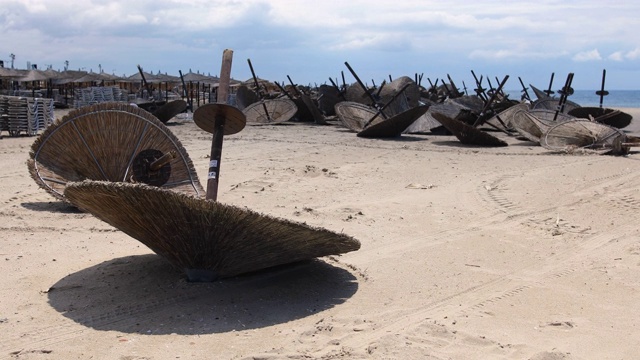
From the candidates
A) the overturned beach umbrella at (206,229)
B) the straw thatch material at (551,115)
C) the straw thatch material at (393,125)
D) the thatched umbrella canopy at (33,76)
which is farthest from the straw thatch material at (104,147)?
the thatched umbrella canopy at (33,76)

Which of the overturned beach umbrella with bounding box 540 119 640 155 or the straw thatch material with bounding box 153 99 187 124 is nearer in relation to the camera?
the overturned beach umbrella with bounding box 540 119 640 155

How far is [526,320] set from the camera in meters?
3.67

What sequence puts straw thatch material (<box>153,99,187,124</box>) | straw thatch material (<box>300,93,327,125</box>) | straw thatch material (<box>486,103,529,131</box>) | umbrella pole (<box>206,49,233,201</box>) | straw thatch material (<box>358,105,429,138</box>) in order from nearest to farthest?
umbrella pole (<box>206,49,233,201</box>), straw thatch material (<box>358,105,429,138</box>), straw thatch material (<box>486,103,529,131</box>), straw thatch material (<box>153,99,187,124</box>), straw thatch material (<box>300,93,327,125</box>)

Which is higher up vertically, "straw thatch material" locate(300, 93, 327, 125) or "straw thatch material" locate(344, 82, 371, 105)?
"straw thatch material" locate(344, 82, 371, 105)

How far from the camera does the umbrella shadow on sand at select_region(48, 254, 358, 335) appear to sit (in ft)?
11.7

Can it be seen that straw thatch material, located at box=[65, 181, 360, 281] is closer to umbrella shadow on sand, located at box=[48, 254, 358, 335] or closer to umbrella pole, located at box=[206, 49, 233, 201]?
umbrella shadow on sand, located at box=[48, 254, 358, 335]

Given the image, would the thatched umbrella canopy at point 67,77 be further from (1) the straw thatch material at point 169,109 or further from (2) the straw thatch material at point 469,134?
(2) the straw thatch material at point 469,134

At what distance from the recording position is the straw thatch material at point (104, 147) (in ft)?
19.9

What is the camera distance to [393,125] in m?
14.4

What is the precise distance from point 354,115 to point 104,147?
34.8 ft

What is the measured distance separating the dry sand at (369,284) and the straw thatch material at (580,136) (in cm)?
444

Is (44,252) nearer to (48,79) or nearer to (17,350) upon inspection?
(17,350)

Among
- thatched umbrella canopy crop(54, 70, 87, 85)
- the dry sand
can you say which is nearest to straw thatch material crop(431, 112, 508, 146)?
the dry sand

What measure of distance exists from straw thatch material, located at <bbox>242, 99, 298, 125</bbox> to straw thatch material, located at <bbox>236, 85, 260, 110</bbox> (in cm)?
180
